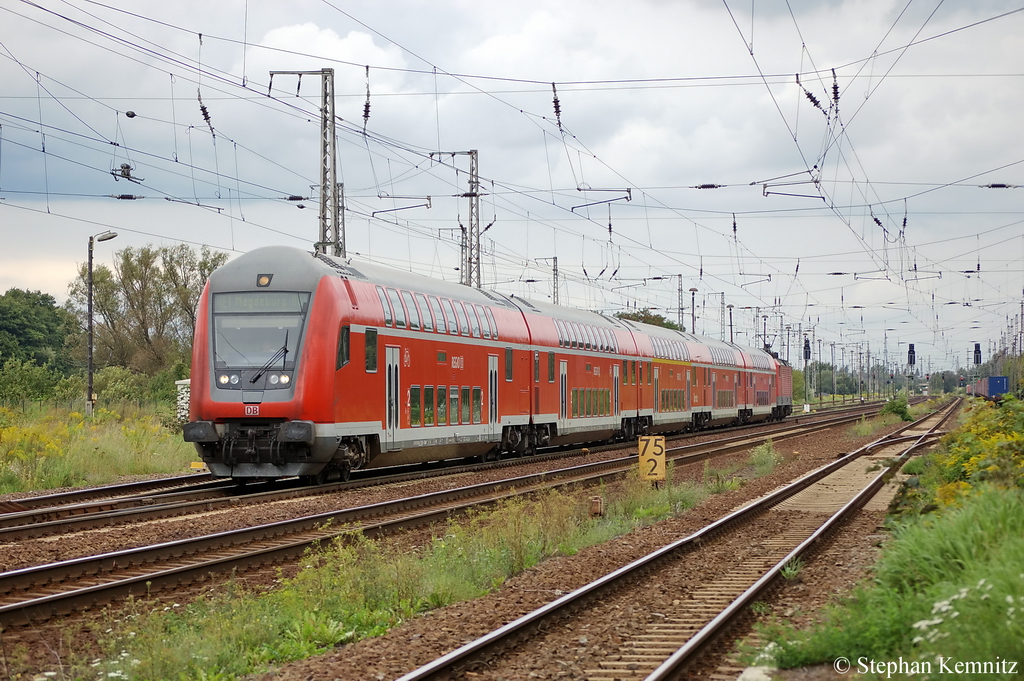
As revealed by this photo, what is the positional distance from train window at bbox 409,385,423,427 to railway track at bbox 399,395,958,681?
8.23 metres

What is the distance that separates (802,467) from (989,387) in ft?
239

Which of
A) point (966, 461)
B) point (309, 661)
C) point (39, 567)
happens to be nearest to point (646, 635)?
point (309, 661)

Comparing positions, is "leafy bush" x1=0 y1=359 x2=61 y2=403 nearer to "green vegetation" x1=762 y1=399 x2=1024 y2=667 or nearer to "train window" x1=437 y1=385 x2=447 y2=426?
"train window" x1=437 y1=385 x2=447 y2=426

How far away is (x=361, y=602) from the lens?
410 inches

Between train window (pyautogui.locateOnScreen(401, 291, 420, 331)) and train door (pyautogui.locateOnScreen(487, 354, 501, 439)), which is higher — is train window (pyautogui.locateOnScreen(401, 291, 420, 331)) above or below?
A: above

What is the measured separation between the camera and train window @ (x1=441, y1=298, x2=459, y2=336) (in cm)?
2491

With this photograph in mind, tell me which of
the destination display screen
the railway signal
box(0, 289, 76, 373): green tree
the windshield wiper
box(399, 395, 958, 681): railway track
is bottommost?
box(399, 395, 958, 681): railway track

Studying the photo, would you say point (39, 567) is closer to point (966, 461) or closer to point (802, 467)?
point (966, 461)

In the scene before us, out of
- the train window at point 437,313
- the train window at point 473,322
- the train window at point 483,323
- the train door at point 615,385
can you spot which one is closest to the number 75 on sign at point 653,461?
the train window at point 437,313

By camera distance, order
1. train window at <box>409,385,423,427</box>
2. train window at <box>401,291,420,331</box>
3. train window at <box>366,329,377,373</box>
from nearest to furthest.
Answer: train window at <box>366,329,377,373</box> → train window at <box>409,385,423,427</box> → train window at <box>401,291,420,331</box>

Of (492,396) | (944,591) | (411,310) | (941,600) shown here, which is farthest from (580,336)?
(944,591)

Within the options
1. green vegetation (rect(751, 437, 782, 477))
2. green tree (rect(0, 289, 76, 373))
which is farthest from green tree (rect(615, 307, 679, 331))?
green vegetation (rect(751, 437, 782, 477))

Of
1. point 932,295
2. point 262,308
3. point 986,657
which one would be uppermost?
point 932,295

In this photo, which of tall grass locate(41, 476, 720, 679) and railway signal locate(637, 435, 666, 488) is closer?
tall grass locate(41, 476, 720, 679)
